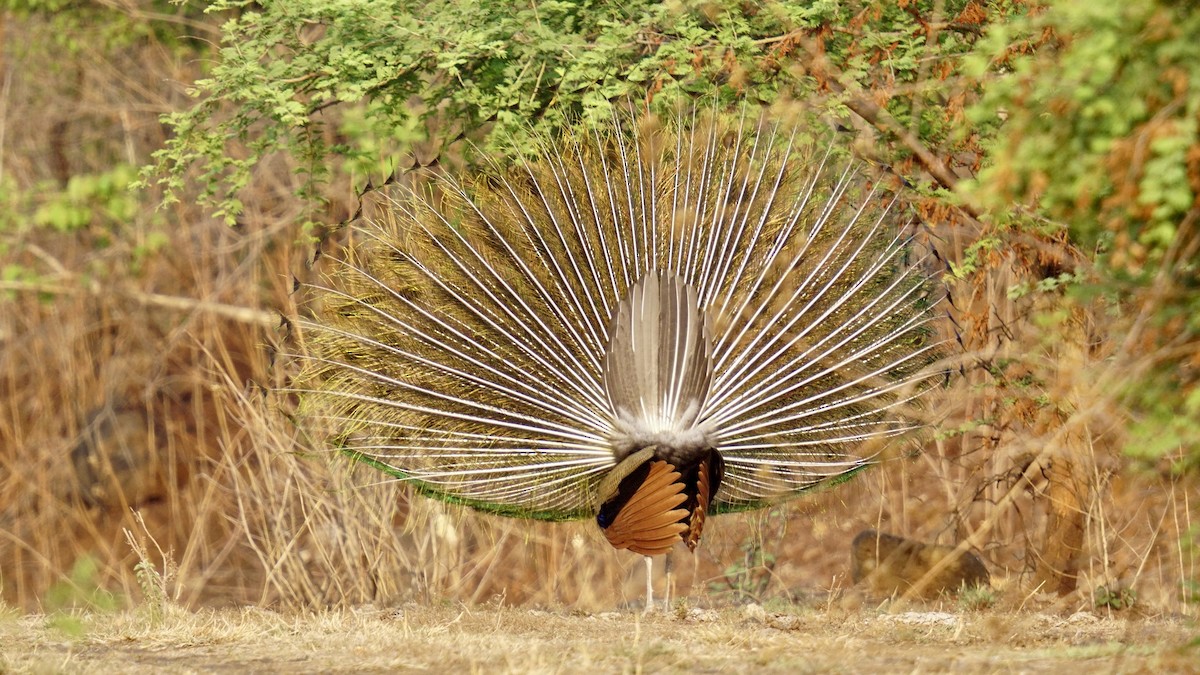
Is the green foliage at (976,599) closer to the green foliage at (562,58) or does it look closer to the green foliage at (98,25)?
the green foliage at (562,58)

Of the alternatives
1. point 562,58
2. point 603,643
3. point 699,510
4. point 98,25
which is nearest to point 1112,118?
point 603,643

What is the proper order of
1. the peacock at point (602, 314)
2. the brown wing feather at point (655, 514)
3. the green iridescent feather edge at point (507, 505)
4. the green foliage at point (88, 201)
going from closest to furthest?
the brown wing feather at point (655, 514) < the peacock at point (602, 314) < the green iridescent feather edge at point (507, 505) < the green foliage at point (88, 201)

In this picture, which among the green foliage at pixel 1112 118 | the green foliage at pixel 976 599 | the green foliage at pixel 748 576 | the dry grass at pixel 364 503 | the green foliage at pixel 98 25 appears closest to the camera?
the green foliage at pixel 1112 118

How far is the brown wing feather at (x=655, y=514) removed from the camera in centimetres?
673

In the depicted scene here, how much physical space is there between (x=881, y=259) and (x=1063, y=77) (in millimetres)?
3853

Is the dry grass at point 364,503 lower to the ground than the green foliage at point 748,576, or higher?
higher

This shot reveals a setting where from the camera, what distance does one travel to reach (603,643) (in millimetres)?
5652

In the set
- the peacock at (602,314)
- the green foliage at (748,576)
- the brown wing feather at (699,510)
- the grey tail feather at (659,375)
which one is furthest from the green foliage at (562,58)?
the green foliage at (748,576)

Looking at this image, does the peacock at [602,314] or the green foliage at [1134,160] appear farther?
the peacock at [602,314]

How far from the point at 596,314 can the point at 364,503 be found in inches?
83.8

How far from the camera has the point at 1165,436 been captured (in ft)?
12.3

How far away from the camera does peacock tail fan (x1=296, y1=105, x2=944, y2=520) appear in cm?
718

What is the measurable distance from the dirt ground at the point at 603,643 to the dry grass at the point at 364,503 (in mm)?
27

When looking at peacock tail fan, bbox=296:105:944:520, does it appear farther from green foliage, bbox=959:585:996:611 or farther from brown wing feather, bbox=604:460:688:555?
green foliage, bbox=959:585:996:611
